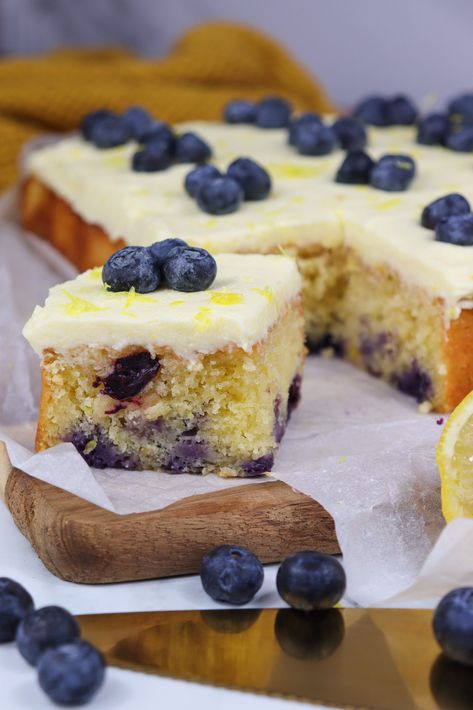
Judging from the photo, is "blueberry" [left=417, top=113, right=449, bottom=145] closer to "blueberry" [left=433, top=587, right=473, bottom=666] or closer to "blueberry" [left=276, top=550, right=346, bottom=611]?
"blueberry" [left=276, top=550, right=346, bottom=611]

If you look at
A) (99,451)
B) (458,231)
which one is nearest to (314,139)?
(458,231)

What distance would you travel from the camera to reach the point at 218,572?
2717 mm

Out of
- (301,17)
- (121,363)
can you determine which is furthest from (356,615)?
(301,17)

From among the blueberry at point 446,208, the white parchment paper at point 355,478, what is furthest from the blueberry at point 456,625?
the blueberry at point 446,208

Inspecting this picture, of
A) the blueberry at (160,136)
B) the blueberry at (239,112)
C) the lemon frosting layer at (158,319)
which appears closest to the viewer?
the lemon frosting layer at (158,319)

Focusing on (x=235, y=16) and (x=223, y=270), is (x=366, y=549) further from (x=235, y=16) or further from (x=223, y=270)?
(x=235, y=16)

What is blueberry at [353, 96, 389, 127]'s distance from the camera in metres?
5.48

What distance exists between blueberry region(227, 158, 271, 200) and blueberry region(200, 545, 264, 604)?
6.02ft

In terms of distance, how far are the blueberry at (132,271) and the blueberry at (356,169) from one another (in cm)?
148

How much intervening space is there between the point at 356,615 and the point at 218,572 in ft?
1.15

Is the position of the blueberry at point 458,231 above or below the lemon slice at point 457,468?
above

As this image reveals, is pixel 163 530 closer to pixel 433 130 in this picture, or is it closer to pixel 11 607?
pixel 11 607

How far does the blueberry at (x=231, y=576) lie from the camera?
270 cm

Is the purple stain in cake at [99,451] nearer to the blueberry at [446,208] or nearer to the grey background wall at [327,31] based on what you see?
the blueberry at [446,208]
